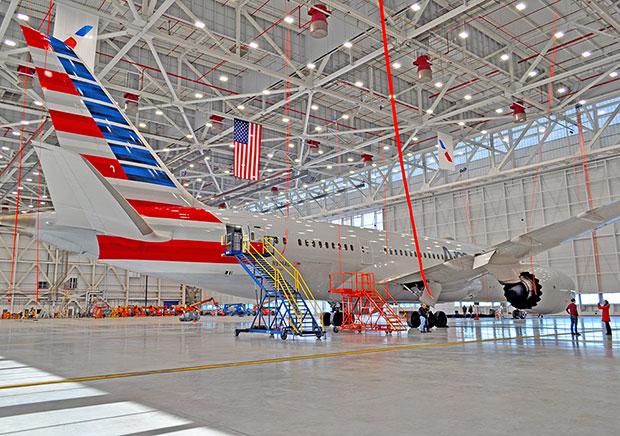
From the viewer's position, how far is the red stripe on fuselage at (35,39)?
33.8 feet

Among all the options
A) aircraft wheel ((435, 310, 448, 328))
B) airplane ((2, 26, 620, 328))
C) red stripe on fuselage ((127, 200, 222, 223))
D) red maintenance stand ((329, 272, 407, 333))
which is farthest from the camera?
aircraft wheel ((435, 310, 448, 328))

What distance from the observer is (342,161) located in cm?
3441

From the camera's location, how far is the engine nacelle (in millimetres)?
14898

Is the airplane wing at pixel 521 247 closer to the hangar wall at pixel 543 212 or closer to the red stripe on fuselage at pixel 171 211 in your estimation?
the red stripe on fuselage at pixel 171 211

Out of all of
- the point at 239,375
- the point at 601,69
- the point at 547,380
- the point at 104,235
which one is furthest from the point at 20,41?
the point at 601,69

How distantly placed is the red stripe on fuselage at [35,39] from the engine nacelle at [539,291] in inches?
549

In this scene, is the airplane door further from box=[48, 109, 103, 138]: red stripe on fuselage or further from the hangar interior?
box=[48, 109, 103, 138]: red stripe on fuselage

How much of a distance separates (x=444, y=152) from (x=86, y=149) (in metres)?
16.5

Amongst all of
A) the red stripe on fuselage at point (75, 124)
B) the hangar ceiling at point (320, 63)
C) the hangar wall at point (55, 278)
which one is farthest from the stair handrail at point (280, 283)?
the hangar wall at point (55, 278)

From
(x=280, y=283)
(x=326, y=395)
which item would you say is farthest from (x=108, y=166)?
(x=326, y=395)

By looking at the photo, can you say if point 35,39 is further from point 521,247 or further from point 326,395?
point 521,247

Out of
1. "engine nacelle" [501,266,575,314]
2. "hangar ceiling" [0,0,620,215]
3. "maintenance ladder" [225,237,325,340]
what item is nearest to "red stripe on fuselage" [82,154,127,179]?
"maintenance ladder" [225,237,325,340]

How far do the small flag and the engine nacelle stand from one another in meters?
6.58

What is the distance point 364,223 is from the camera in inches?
1674
